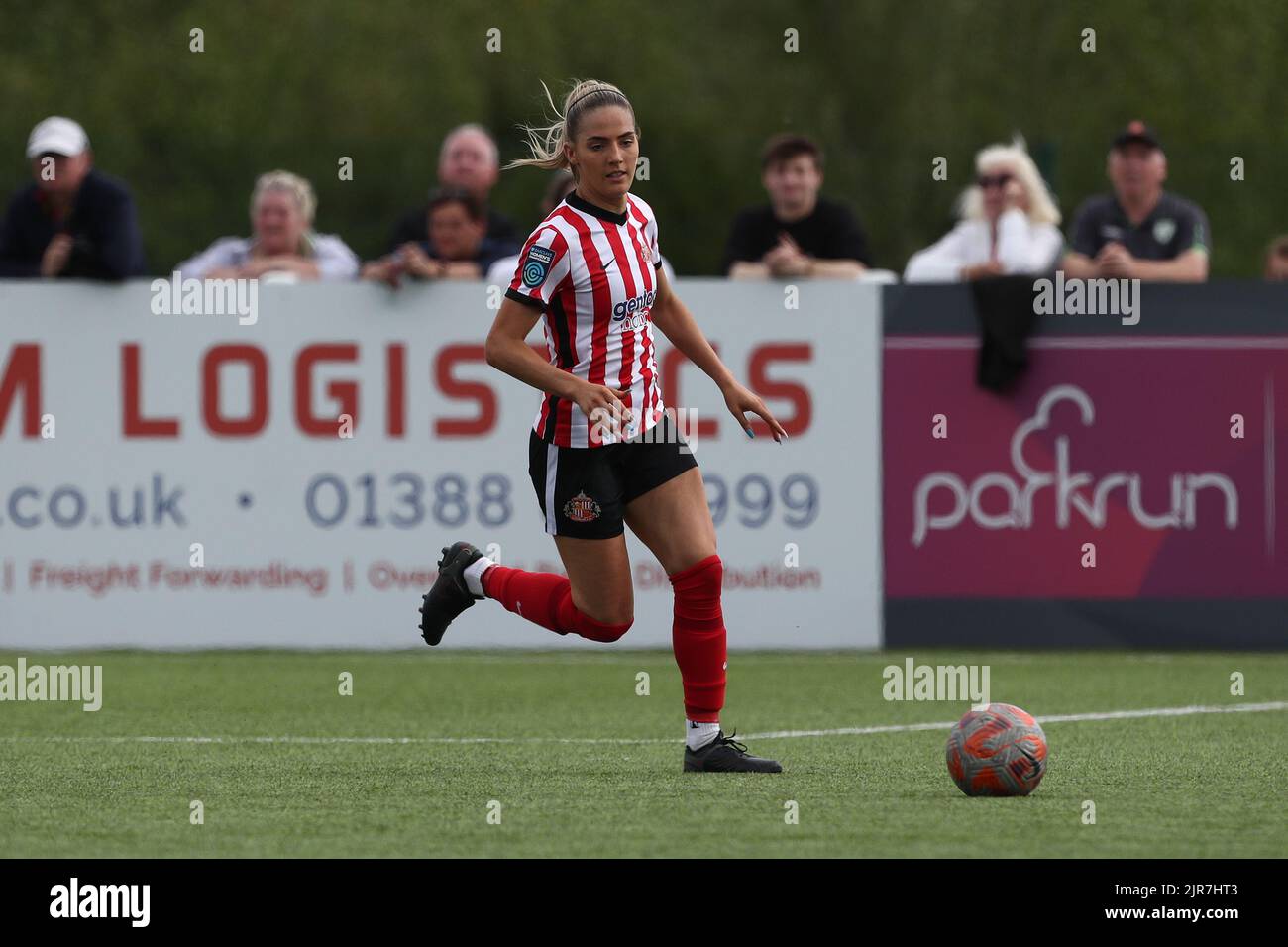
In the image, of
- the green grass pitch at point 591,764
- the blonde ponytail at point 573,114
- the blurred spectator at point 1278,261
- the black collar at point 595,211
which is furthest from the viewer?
the blurred spectator at point 1278,261

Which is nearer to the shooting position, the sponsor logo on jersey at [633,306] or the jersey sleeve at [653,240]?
the sponsor logo on jersey at [633,306]

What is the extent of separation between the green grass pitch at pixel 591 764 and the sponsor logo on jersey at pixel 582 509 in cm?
81

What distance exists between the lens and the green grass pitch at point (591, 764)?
6320 millimetres

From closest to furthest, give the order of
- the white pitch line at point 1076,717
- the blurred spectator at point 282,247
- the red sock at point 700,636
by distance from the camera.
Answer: the red sock at point 700,636, the white pitch line at point 1076,717, the blurred spectator at point 282,247

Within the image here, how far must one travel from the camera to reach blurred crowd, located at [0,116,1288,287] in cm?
1282

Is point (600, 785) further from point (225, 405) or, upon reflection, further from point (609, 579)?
point (225, 405)
